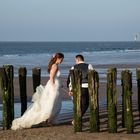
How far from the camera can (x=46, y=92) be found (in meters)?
11.9

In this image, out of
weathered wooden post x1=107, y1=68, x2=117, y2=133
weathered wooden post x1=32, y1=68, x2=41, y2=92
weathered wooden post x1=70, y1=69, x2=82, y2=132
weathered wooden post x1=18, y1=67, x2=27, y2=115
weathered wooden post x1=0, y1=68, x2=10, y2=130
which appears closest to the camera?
weathered wooden post x1=107, y1=68, x2=117, y2=133

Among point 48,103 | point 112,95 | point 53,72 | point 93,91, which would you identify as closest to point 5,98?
point 48,103

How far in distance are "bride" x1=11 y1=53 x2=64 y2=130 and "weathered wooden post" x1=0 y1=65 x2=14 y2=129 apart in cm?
28

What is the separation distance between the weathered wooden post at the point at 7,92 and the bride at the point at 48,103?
0.28m

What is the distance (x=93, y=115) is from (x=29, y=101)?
271 inches

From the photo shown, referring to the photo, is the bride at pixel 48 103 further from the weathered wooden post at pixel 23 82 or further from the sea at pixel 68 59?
the sea at pixel 68 59

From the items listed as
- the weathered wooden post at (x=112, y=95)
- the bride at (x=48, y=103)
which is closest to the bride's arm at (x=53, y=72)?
the bride at (x=48, y=103)

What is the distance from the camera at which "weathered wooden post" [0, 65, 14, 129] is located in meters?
11.5

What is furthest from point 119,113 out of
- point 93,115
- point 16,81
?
point 16,81

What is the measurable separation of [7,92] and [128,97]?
2616 millimetres

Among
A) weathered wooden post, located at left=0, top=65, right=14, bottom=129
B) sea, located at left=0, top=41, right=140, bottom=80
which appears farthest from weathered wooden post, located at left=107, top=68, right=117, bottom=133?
sea, located at left=0, top=41, right=140, bottom=80

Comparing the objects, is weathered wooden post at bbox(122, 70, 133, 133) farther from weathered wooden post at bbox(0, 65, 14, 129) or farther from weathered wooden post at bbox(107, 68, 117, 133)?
weathered wooden post at bbox(0, 65, 14, 129)

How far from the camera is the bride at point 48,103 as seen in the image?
11805mm

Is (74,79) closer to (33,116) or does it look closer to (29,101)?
(33,116)
